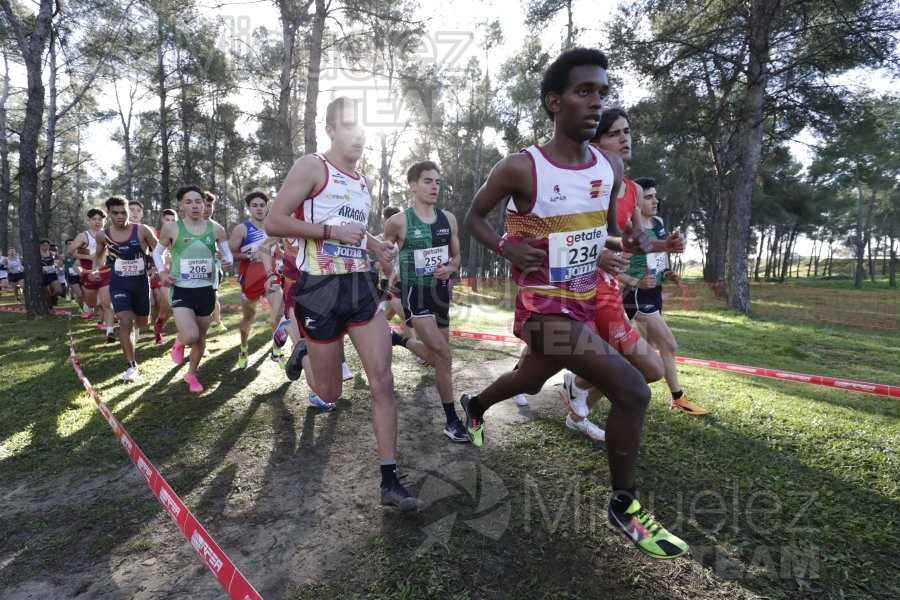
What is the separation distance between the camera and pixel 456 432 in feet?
12.8

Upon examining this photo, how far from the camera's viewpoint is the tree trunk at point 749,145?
12.7 meters

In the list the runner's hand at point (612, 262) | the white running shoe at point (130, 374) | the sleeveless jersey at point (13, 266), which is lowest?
the white running shoe at point (130, 374)

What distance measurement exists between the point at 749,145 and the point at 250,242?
1585cm

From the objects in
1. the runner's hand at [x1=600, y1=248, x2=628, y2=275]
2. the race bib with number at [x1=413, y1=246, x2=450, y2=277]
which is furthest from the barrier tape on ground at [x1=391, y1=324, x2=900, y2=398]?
the runner's hand at [x1=600, y1=248, x2=628, y2=275]

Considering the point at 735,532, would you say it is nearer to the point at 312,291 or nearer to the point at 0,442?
the point at 312,291

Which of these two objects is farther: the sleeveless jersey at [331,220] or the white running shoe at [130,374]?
the white running shoe at [130,374]

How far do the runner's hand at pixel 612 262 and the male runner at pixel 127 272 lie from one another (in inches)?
250

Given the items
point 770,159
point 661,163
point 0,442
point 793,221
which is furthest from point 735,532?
point 793,221

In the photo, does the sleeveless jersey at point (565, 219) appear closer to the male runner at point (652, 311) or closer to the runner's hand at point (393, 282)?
the male runner at point (652, 311)

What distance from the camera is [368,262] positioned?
3213 mm

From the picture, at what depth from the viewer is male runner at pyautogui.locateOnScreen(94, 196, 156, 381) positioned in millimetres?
6078

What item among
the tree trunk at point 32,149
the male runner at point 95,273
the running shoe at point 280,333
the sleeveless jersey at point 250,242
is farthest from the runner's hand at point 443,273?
the tree trunk at point 32,149

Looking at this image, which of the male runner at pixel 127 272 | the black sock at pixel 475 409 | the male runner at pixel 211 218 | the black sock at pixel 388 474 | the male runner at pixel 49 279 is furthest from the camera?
the male runner at pixel 49 279

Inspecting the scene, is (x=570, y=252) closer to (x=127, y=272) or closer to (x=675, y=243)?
(x=675, y=243)
